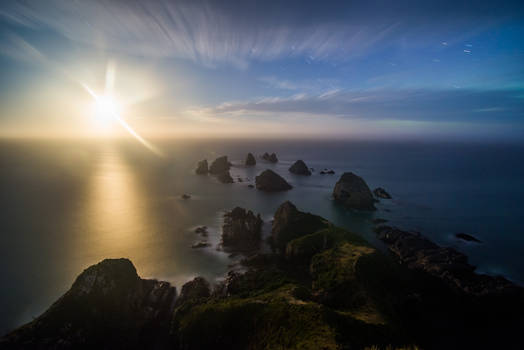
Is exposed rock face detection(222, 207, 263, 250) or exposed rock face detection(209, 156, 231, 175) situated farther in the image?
exposed rock face detection(209, 156, 231, 175)

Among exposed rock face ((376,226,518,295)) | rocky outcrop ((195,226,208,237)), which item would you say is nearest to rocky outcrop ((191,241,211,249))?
rocky outcrop ((195,226,208,237))

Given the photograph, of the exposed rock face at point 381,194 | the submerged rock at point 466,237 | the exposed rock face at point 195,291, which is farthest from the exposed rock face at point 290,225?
the exposed rock face at point 381,194

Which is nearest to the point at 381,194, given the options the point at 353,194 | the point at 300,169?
the point at 353,194

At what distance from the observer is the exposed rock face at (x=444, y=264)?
27.9 m

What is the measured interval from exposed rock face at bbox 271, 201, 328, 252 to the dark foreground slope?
909 centimetres

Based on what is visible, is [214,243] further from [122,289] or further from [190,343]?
[190,343]

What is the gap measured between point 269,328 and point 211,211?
1836 inches

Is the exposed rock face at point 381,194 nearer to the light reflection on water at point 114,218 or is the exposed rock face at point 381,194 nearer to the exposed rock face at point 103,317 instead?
the exposed rock face at point 103,317

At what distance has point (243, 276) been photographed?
28734mm

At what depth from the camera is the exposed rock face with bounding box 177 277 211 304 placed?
2662 centimetres

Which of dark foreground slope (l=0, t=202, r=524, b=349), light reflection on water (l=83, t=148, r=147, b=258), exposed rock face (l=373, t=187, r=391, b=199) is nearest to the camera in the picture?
dark foreground slope (l=0, t=202, r=524, b=349)

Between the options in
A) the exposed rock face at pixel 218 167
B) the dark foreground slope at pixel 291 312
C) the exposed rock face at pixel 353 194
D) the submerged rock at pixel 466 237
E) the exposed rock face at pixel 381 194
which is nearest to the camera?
the dark foreground slope at pixel 291 312

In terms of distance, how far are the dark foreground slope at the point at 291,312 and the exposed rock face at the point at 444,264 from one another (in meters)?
0.86

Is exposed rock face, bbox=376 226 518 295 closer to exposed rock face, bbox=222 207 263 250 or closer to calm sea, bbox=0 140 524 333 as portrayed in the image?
calm sea, bbox=0 140 524 333
